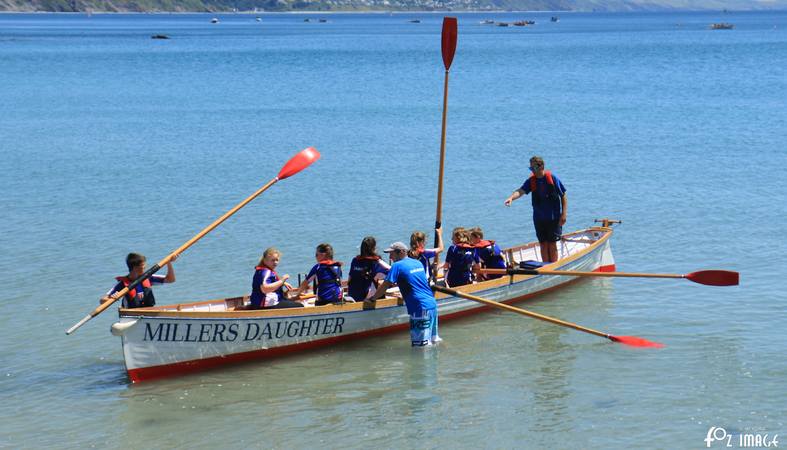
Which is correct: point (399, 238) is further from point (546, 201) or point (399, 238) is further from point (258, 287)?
point (258, 287)

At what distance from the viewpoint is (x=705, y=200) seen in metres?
27.7

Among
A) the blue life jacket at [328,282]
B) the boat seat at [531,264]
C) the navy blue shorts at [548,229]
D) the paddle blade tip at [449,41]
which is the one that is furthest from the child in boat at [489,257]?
the paddle blade tip at [449,41]

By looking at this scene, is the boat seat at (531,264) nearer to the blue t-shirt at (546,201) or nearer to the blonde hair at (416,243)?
the blue t-shirt at (546,201)

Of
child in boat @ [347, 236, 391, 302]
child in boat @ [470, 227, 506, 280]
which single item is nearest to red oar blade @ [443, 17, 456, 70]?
child in boat @ [470, 227, 506, 280]

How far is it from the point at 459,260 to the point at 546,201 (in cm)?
254

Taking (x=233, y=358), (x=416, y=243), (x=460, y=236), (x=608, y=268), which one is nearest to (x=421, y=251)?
(x=416, y=243)

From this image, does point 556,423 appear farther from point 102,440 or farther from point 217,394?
point 102,440

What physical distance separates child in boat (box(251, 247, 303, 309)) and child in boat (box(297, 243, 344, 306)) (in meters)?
0.38

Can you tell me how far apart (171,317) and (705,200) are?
17.9 meters

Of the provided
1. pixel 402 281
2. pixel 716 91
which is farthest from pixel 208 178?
pixel 716 91

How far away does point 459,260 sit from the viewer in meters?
17.0

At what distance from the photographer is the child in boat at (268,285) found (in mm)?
15094

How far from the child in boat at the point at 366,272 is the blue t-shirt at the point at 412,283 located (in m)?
0.45

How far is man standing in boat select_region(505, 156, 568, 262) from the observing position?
18438mm
